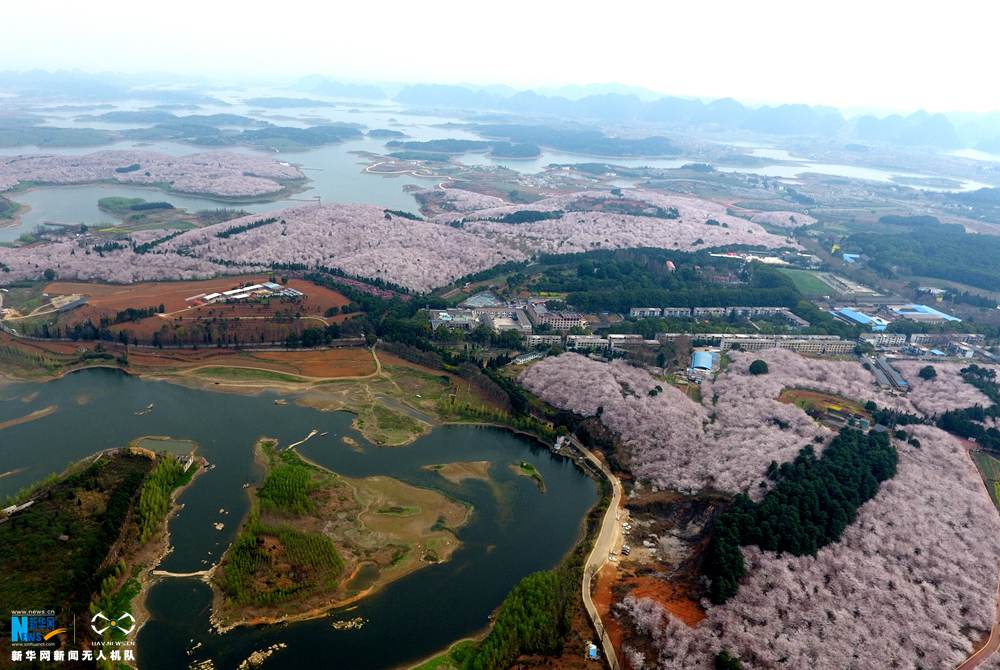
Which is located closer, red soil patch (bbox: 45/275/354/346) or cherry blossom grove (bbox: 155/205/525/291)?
red soil patch (bbox: 45/275/354/346)

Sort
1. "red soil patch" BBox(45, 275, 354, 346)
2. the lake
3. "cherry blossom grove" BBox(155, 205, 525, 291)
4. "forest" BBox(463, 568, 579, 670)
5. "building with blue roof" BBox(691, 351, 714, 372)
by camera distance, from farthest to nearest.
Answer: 1. "cherry blossom grove" BBox(155, 205, 525, 291)
2. "red soil patch" BBox(45, 275, 354, 346)
3. "building with blue roof" BBox(691, 351, 714, 372)
4. the lake
5. "forest" BBox(463, 568, 579, 670)

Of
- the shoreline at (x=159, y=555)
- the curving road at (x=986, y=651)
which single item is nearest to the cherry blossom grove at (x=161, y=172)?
the shoreline at (x=159, y=555)

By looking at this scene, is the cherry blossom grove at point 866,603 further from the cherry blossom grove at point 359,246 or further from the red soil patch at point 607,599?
the cherry blossom grove at point 359,246

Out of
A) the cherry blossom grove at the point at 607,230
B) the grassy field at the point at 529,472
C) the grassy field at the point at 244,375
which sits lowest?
the grassy field at the point at 529,472

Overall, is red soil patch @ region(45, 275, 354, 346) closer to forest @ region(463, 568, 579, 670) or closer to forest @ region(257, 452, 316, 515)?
forest @ region(257, 452, 316, 515)

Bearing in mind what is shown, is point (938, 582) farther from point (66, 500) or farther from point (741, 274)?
point (741, 274)

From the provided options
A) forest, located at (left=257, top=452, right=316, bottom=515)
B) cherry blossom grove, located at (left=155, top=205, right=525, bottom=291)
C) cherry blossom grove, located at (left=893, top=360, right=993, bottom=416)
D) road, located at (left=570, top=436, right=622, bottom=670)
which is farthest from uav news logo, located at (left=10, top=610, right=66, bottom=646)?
cherry blossom grove, located at (left=893, top=360, right=993, bottom=416)

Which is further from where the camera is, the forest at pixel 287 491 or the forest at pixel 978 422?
the forest at pixel 978 422
